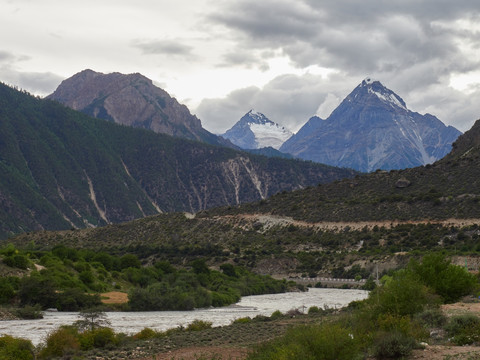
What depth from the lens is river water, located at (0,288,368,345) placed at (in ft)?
172

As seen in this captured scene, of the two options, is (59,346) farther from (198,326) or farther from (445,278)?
(445,278)

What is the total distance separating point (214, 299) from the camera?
269 feet

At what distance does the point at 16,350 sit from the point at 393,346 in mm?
20482

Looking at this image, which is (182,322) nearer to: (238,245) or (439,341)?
(439,341)

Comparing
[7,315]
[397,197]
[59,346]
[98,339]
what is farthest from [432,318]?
[397,197]

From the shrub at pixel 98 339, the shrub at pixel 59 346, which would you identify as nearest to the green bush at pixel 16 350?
the shrub at pixel 59 346

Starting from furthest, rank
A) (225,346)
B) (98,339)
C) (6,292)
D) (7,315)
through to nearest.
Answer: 1. (6,292)
2. (7,315)
3. (98,339)
4. (225,346)

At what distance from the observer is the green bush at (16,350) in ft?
120

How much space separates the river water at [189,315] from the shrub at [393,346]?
79.0ft

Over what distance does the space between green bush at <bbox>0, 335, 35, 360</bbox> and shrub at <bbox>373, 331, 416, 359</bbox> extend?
19.2 metres

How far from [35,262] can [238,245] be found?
5561 centimetres

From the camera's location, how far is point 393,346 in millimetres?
28906

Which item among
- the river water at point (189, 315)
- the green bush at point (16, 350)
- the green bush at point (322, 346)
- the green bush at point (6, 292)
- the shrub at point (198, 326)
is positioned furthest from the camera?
the green bush at point (6, 292)

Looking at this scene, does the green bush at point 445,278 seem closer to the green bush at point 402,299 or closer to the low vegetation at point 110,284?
the green bush at point 402,299
